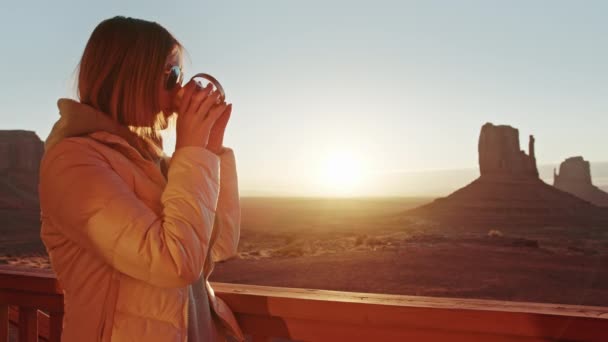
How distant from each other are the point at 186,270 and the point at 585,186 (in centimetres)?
12716

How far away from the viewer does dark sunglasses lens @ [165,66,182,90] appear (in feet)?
4.27

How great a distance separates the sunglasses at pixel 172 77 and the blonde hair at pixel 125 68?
0.02 m

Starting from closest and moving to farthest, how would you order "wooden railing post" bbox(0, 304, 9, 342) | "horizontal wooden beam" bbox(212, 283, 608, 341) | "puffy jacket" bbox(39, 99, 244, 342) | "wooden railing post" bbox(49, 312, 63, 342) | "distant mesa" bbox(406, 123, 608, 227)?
"puffy jacket" bbox(39, 99, 244, 342) < "horizontal wooden beam" bbox(212, 283, 608, 341) < "wooden railing post" bbox(49, 312, 63, 342) < "wooden railing post" bbox(0, 304, 9, 342) < "distant mesa" bbox(406, 123, 608, 227)

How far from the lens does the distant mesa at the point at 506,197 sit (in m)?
64.8

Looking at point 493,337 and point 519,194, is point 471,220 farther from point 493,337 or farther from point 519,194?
point 493,337

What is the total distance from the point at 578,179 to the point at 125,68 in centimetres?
12607

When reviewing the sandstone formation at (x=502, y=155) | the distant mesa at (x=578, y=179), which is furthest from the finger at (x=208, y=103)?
the distant mesa at (x=578, y=179)

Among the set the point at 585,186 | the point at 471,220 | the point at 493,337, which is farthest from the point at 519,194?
the point at 493,337

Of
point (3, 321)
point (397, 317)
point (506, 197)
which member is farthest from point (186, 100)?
point (506, 197)

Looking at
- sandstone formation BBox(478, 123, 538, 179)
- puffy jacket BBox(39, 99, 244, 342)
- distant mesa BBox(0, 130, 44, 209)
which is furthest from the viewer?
sandstone formation BBox(478, 123, 538, 179)

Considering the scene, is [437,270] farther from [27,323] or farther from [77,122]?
[77,122]

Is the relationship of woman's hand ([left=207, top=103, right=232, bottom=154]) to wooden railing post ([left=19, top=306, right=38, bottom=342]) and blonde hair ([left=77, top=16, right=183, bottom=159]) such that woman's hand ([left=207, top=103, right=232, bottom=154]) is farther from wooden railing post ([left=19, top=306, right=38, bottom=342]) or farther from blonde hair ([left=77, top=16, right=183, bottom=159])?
wooden railing post ([left=19, top=306, right=38, bottom=342])

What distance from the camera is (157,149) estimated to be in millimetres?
1437

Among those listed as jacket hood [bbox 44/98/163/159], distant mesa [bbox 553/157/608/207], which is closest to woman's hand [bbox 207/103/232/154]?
jacket hood [bbox 44/98/163/159]
